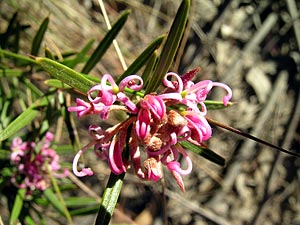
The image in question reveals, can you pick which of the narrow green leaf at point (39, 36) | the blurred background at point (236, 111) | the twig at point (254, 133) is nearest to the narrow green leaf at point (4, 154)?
the narrow green leaf at point (39, 36)

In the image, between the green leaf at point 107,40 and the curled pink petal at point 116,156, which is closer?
the curled pink petal at point 116,156

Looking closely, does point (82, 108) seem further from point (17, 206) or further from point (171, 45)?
point (17, 206)

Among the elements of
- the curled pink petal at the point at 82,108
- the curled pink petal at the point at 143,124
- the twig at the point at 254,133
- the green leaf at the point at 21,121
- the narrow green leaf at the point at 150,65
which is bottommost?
the twig at the point at 254,133

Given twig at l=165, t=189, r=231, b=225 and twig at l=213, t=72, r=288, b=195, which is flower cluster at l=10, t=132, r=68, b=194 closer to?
twig at l=165, t=189, r=231, b=225

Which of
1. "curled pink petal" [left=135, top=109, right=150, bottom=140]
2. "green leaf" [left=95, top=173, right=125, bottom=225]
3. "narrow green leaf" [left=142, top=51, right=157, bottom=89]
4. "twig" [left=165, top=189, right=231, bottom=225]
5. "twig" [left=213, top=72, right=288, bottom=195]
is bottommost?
"twig" [left=165, top=189, right=231, bottom=225]

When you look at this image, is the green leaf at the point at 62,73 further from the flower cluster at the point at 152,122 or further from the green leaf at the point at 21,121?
the green leaf at the point at 21,121

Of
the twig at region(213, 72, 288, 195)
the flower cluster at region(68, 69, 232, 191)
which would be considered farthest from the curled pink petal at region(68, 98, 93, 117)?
the twig at region(213, 72, 288, 195)

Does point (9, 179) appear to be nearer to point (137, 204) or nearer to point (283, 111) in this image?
point (137, 204)
